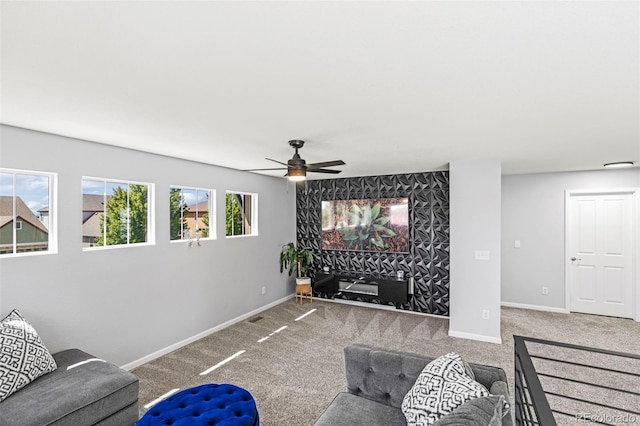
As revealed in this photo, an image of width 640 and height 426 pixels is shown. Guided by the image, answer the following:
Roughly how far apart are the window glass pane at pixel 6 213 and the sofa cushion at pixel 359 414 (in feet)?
9.62

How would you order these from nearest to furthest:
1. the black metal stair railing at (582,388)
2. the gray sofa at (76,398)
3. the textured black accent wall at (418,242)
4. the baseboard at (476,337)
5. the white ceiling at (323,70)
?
the white ceiling at (323,70), the black metal stair railing at (582,388), the gray sofa at (76,398), the baseboard at (476,337), the textured black accent wall at (418,242)

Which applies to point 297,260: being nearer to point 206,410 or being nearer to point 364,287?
point 364,287

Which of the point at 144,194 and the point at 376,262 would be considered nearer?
the point at 144,194

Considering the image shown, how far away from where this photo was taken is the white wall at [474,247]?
13.7 ft

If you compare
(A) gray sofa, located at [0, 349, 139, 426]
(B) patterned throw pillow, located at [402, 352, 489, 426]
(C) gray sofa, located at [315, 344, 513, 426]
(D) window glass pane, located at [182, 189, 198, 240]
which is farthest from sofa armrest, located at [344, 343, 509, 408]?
(D) window glass pane, located at [182, 189, 198, 240]

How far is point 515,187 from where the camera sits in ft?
18.4

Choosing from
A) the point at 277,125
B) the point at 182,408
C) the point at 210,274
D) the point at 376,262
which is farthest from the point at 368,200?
the point at 182,408

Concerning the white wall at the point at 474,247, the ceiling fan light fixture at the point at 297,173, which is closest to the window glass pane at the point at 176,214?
the ceiling fan light fixture at the point at 297,173

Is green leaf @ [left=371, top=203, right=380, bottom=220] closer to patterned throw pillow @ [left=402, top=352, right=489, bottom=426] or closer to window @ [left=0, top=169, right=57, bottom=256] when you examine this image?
patterned throw pillow @ [left=402, top=352, right=489, bottom=426]

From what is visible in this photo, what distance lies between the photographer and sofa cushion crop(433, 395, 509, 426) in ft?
4.42

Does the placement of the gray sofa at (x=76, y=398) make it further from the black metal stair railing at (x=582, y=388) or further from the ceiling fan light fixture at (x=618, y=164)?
the ceiling fan light fixture at (x=618, y=164)

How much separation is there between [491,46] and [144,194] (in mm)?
3737

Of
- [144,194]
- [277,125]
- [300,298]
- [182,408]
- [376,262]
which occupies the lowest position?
[300,298]

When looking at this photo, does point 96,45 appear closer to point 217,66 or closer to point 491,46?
point 217,66
